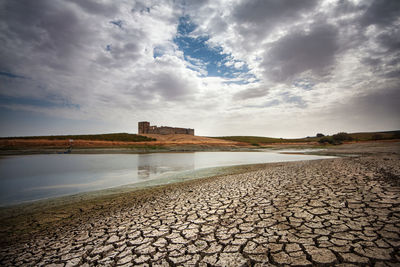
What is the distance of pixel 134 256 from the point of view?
9.55 ft

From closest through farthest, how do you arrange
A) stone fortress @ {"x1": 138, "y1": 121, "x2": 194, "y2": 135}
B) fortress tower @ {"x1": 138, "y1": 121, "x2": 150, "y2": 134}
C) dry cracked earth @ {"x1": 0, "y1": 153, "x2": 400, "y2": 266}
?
dry cracked earth @ {"x1": 0, "y1": 153, "x2": 400, "y2": 266} < stone fortress @ {"x1": 138, "y1": 121, "x2": 194, "y2": 135} < fortress tower @ {"x1": 138, "y1": 121, "x2": 150, "y2": 134}

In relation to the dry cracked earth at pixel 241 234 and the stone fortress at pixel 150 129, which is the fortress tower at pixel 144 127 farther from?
the dry cracked earth at pixel 241 234

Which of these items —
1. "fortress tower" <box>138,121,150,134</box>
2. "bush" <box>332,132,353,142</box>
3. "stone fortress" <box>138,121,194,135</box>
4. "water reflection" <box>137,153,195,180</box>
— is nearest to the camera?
"water reflection" <box>137,153,195,180</box>

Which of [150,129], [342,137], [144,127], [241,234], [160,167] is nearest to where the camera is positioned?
[241,234]

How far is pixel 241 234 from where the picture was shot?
128 inches

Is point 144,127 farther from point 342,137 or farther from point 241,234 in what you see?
point 241,234

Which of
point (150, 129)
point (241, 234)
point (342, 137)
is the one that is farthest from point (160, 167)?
point (150, 129)

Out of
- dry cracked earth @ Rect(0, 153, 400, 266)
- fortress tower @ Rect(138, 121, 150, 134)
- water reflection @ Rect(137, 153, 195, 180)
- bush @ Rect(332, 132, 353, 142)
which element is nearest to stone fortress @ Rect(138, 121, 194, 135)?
fortress tower @ Rect(138, 121, 150, 134)

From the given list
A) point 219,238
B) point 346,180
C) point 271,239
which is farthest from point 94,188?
point 346,180

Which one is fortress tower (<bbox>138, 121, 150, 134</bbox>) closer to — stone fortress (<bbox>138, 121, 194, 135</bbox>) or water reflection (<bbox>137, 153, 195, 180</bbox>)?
stone fortress (<bbox>138, 121, 194, 135</bbox>)

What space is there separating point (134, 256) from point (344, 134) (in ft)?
200

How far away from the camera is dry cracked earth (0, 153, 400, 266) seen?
257cm

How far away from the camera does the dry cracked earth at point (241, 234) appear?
2.57 meters

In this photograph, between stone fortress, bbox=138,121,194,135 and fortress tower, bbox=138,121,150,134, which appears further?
fortress tower, bbox=138,121,150,134
